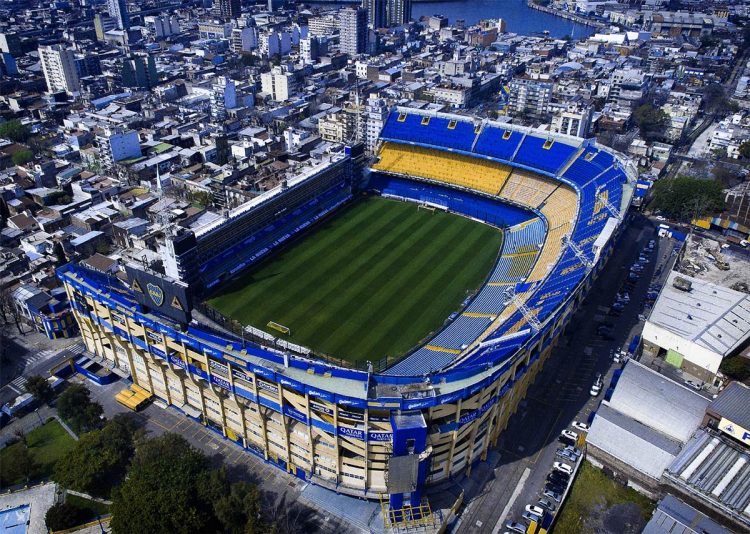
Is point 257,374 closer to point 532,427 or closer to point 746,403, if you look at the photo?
point 532,427

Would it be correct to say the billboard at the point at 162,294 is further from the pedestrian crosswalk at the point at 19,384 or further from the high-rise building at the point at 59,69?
the high-rise building at the point at 59,69

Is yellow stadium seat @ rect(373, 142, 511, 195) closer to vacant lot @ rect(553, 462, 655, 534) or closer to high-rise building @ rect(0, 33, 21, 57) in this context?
vacant lot @ rect(553, 462, 655, 534)

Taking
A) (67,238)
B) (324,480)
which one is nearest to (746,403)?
(324,480)

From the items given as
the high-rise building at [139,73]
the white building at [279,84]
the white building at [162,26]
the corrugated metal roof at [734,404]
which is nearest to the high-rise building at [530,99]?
the white building at [279,84]

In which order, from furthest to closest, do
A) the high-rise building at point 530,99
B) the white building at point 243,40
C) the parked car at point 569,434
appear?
the white building at point 243,40 → the high-rise building at point 530,99 → the parked car at point 569,434

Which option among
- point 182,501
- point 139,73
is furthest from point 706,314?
point 139,73
